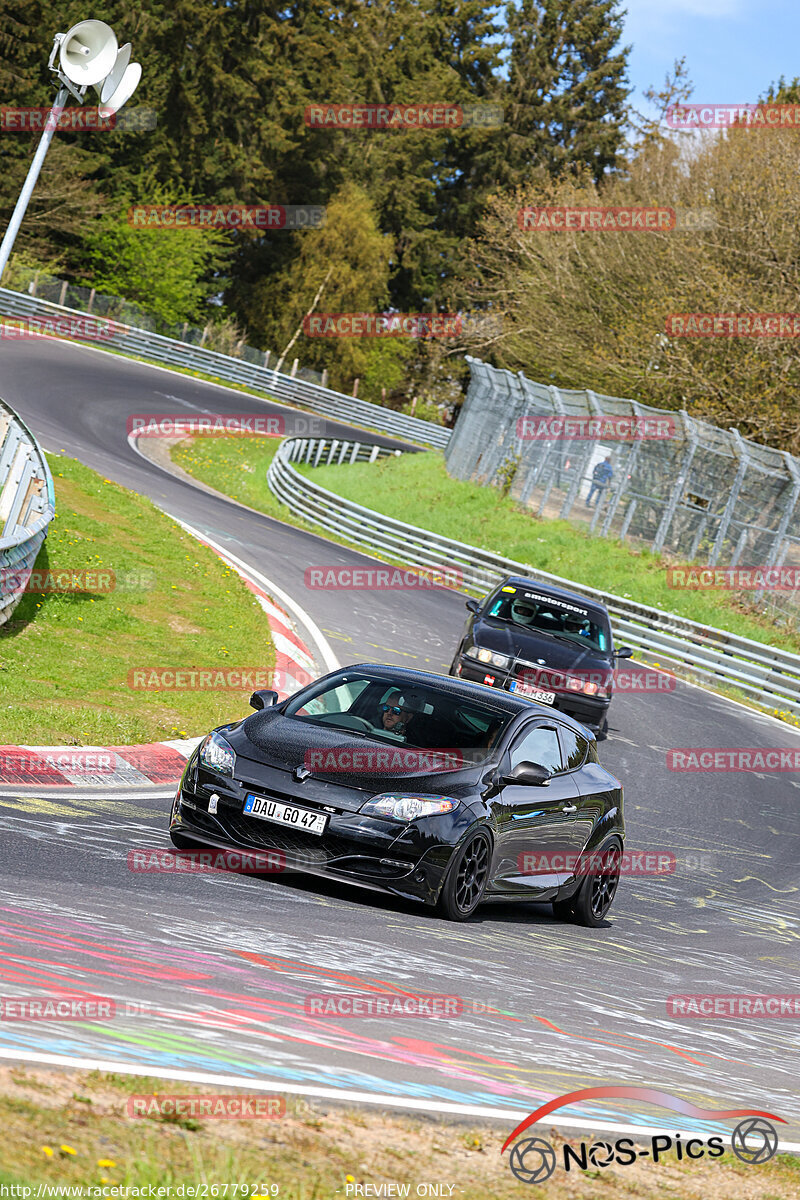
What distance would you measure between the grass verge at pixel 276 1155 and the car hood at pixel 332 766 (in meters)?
3.56

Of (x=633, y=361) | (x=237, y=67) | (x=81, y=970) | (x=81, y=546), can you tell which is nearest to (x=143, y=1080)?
(x=81, y=970)

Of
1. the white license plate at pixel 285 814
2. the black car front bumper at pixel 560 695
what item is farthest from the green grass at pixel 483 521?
the white license plate at pixel 285 814

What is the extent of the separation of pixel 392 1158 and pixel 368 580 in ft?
77.7

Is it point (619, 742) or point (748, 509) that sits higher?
point (748, 509)

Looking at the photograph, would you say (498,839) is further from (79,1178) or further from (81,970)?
(79,1178)

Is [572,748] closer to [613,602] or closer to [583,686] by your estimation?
[583,686]

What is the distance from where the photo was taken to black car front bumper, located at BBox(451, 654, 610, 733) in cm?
1744

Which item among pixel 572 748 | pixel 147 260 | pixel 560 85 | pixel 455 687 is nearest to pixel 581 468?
pixel 572 748

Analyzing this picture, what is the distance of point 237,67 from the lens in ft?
255

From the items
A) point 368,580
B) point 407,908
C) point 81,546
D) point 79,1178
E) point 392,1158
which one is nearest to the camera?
point 79,1178

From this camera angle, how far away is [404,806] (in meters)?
8.44

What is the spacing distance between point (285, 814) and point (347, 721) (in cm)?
116

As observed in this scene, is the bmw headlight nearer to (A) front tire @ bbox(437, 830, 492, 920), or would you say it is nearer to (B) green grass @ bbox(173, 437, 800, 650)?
(A) front tire @ bbox(437, 830, 492, 920)

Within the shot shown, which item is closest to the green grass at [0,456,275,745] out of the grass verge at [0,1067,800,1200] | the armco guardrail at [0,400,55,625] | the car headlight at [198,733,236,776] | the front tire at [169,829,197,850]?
the armco guardrail at [0,400,55,625]
